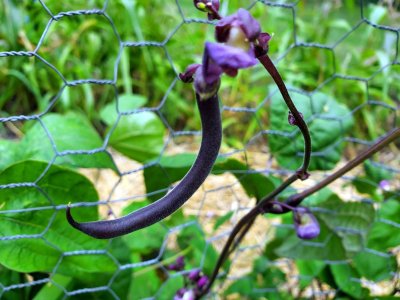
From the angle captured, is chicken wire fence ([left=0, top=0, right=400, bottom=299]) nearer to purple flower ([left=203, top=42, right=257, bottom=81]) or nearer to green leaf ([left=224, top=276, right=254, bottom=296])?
green leaf ([left=224, top=276, right=254, bottom=296])

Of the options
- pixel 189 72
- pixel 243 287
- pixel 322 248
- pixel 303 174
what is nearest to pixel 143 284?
pixel 243 287

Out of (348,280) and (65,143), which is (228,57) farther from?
(348,280)

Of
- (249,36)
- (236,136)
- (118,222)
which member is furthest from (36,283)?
(236,136)

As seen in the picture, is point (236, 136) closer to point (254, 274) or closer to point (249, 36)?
point (254, 274)

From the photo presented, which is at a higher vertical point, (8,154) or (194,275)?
(8,154)

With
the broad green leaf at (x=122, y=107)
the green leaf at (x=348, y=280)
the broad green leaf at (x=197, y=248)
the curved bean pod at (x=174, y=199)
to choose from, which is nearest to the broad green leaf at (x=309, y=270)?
the green leaf at (x=348, y=280)

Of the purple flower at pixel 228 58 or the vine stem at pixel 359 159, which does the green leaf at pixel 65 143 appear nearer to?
the vine stem at pixel 359 159
